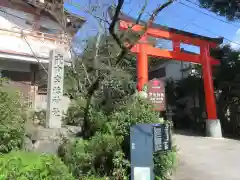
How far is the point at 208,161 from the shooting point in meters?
9.84

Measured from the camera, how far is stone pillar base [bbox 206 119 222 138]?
1602cm

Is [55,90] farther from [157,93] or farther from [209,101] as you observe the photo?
[209,101]

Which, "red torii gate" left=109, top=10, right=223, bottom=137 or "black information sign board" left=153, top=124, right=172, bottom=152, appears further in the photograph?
"red torii gate" left=109, top=10, right=223, bottom=137

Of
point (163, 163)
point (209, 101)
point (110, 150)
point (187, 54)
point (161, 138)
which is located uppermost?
point (187, 54)

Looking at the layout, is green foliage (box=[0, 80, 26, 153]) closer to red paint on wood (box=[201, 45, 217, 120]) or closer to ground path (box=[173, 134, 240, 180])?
ground path (box=[173, 134, 240, 180])

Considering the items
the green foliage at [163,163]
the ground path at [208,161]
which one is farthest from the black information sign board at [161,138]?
the ground path at [208,161]

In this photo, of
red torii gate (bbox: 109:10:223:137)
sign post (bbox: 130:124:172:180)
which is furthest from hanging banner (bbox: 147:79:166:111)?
red torii gate (bbox: 109:10:223:137)

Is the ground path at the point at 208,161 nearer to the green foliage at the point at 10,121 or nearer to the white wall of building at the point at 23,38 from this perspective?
the green foliage at the point at 10,121

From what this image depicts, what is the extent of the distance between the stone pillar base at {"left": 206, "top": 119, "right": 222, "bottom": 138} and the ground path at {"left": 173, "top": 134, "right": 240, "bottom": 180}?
2328 millimetres

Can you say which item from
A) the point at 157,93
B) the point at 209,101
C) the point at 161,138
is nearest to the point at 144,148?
the point at 161,138

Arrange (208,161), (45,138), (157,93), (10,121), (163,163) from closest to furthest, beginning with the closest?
(163,163) → (10,121) → (45,138) → (157,93) → (208,161)

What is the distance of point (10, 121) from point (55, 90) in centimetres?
235

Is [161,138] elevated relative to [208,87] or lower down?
lower down

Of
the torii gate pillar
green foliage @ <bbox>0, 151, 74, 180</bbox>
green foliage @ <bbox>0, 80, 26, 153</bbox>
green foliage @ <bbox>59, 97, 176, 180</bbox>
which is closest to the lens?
green foliage @ <bbox>0, 151, 74, 180</bbox>
